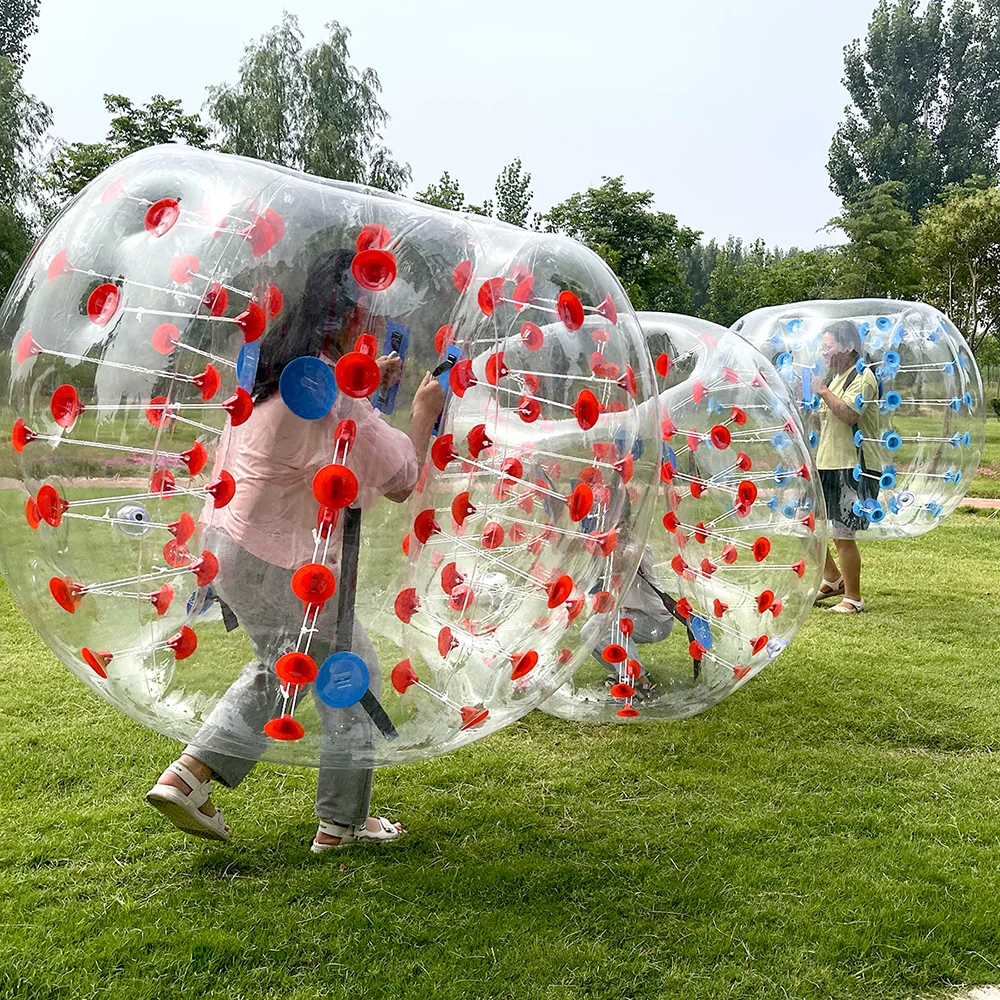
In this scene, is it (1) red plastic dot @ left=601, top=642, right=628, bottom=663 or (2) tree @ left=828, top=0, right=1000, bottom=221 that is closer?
(1) red plastic dot @ left=601, top=642, right=628, bottom=663

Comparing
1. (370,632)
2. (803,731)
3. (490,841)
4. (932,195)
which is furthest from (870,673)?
(932,195)

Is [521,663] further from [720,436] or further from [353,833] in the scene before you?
[720,436]

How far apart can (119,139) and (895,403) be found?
76.5 ft

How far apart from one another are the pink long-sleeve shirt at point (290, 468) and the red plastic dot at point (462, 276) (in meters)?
0.42

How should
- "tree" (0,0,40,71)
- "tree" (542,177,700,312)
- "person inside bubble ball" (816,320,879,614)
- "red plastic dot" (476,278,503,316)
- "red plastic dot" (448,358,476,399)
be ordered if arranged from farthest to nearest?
1. "tree" (0,0,40,71)
2. "tree" (542,177,700,312)
3. "person inside bubble ball" (816,320,879,614)
4. "red plastic dot" (476,278,503,316)
5. "red plastic dot" (448,358,476,399)

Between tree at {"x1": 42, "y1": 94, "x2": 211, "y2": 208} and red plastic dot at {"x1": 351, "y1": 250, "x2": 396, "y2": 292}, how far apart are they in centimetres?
2283

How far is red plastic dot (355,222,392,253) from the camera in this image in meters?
2.42

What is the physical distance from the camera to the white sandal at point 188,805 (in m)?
2.93

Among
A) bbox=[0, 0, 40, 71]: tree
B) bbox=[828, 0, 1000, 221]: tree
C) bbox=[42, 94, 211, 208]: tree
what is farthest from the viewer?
bbox=[828, 0, 1000, 221]: tree

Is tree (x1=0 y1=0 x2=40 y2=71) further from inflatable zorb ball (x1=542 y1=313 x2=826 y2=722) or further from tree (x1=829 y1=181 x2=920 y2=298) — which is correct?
inflatable zorb ball (x1=542 y1=313 x2=826 y2=722)

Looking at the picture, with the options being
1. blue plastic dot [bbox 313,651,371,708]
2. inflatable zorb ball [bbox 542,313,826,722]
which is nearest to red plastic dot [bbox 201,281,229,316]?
blue plastic dot [bbox 313,651,371,708]

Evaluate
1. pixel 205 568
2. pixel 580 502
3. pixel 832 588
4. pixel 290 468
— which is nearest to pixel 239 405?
pixel 290 468

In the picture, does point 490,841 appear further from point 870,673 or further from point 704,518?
point 870,673

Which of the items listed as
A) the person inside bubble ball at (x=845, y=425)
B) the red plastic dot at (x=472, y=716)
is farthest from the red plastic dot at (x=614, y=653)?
the person inside bubble ball at (x=845, y=425)
